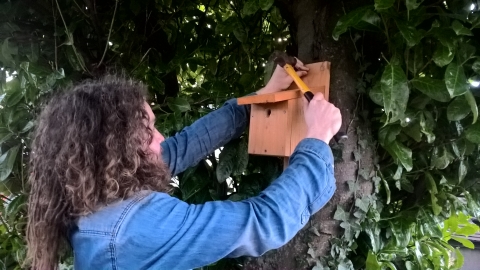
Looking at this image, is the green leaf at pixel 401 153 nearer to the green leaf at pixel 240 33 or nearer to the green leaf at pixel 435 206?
the green leaf at pixel 435 206

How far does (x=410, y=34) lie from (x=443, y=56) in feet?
0.24

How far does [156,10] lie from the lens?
52.8 inches

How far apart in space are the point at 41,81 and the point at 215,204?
1.83 feet

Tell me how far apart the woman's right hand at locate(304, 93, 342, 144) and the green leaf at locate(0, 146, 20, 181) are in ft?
2.32

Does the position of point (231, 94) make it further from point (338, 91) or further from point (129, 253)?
Result: point (129, 253)

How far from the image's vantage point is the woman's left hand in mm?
988

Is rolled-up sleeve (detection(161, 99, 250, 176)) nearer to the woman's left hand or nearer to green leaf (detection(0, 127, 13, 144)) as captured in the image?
the woman's left hand

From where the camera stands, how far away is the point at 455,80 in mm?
800

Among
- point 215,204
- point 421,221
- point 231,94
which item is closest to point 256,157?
point 231,94

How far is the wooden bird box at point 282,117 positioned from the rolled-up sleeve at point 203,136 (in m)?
0.07

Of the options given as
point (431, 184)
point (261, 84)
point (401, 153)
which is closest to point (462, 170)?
point (431, 184)

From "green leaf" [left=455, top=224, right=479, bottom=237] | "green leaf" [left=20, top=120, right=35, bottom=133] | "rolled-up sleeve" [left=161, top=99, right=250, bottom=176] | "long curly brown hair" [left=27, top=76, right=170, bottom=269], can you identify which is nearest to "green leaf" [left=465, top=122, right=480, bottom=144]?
"rolled-up sleeve" [left=161, top=99, right=250, bottom=176]

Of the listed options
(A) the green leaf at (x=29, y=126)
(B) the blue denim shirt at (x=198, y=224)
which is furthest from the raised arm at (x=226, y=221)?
(A) the green leaf at (x=29, y=126)

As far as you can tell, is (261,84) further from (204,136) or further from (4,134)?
(4,134)
